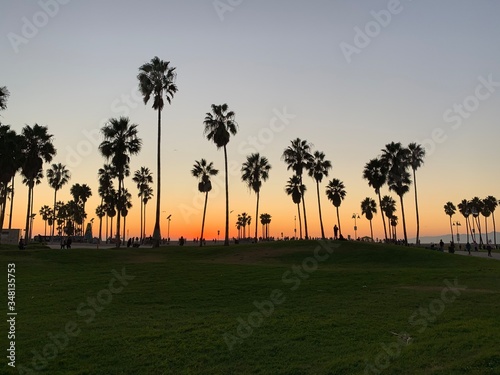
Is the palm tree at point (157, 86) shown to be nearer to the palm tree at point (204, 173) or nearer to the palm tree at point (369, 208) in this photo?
the palm tree at point (204, 173)

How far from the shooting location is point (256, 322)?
14.4 m

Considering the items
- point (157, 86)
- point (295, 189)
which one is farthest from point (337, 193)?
point (157, 86)

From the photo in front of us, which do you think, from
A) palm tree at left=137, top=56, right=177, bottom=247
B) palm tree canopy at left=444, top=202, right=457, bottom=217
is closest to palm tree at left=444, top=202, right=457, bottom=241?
palm tree canopy at left=444, top=202, right=457, bottom=217

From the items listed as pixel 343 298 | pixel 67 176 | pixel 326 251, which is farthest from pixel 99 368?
pixel 67 176

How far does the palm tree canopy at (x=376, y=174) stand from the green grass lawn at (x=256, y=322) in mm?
46399

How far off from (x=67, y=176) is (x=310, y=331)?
98042 millimetres

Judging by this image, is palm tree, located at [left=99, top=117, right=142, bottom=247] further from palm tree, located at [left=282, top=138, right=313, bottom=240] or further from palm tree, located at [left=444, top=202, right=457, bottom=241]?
palm tree, located at [left=444, top=202, right=457, bottom=241]

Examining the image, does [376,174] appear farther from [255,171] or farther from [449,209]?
[449,209]

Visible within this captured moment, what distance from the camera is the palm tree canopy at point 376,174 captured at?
235 feet

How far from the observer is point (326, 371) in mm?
Answer: 10242

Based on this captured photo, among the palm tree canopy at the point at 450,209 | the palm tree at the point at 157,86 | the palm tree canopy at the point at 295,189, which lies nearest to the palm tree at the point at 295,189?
the palm tree canopy at the point at 295,189

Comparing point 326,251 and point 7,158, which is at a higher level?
point 7,158

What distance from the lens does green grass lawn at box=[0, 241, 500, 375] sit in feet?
35.4

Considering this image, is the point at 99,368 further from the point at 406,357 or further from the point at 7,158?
the point at 7,158
